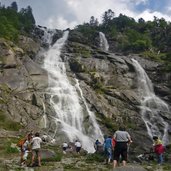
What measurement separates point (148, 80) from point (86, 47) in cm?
1626

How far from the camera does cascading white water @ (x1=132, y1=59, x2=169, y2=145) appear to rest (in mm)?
50022

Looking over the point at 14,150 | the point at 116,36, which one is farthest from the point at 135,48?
the point at 14,150

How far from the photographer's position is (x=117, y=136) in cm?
1883

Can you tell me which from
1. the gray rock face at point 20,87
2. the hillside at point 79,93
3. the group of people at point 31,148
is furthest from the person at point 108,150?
the gray rock face at point 20,87

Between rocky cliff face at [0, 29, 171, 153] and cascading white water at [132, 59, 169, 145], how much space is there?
0.88m

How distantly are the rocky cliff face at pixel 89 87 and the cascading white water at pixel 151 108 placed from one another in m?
0.88

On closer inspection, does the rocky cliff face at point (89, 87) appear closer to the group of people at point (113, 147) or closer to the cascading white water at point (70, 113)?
the cascading white water at point (70, 113)

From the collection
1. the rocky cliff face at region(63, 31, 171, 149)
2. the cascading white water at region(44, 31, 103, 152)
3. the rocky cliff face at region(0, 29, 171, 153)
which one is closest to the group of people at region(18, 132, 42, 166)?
the rocky cliff face at region(0, 29, 171, 153)

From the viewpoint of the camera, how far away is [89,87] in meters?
55.6

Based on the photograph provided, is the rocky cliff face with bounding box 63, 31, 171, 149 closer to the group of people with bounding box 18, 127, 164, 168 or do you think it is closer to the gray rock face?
the gray rock face

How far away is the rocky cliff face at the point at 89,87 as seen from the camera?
46594 mm

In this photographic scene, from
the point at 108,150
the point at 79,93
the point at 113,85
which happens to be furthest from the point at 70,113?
the point at 108,150

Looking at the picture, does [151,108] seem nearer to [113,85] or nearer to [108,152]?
[113,85]

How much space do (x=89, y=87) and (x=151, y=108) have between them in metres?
9.55
